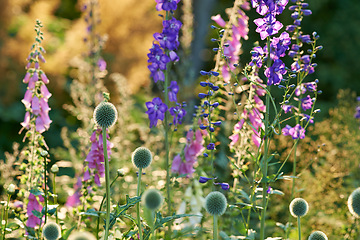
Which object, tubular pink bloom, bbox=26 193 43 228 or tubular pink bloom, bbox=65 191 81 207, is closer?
tubular pink bloom, bbox=26 193 43 228

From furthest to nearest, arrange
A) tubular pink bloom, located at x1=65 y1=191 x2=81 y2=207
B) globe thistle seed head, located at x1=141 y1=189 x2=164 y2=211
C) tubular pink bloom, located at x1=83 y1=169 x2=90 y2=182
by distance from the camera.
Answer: tubular pink bloom, located at x1=65 y1=191 x2=81 y2=207 < tubular pink bloom, located at x1=83 y1=169 x2=90 y2=182 < globe thistle seed head, located at x1=141 y1=189 x2=164 y2=211

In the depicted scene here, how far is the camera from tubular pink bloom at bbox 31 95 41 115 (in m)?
2.03

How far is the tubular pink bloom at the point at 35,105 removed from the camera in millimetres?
2025

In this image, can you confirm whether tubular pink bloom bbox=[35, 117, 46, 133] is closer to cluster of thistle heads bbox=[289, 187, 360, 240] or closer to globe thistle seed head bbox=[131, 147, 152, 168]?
globe thistle seed head bbox=[131, 147, 152, 168]

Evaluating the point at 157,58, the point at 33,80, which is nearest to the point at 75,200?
the point at 33,80

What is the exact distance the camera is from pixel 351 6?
897cm

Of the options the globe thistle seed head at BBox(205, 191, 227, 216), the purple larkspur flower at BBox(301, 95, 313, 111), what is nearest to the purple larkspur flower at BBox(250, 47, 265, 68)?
the purple larkspur flower at BBox(301, 95, 313, 111)

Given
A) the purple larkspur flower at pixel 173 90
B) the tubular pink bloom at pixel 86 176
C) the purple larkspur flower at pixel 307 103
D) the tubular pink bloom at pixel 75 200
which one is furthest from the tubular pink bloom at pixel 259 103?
the tubular pink bloom at pixel 75 200

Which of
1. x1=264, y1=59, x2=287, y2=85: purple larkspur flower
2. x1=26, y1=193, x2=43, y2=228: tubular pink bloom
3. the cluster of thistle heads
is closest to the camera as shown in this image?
the cluster of thistle heads

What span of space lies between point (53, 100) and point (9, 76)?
3.70 feet

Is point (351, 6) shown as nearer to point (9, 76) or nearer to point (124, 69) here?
point (124, 69)

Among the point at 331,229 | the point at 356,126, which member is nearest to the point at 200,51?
the point at 356,126

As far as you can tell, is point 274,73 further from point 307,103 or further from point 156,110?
point 156,110

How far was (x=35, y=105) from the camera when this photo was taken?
2027 mm
